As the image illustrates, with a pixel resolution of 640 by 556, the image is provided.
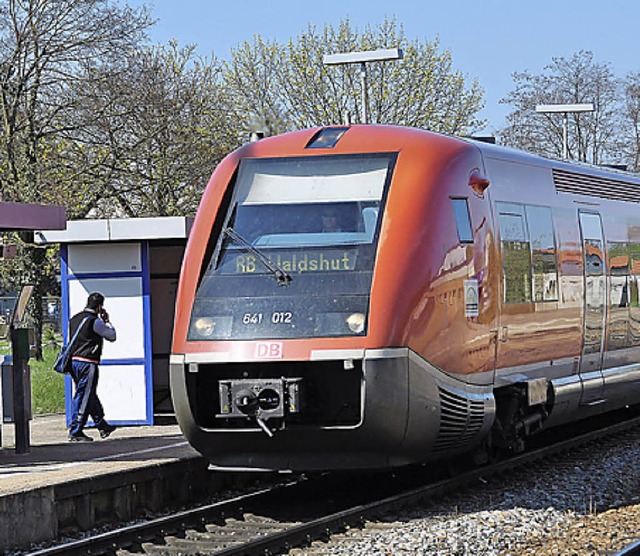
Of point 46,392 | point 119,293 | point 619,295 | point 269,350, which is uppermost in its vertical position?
point 119,293

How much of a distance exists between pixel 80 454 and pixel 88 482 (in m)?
2.40

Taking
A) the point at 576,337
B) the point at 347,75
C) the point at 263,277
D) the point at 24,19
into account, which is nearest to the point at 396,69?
the point at 347,75

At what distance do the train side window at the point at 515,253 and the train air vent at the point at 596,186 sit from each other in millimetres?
1257

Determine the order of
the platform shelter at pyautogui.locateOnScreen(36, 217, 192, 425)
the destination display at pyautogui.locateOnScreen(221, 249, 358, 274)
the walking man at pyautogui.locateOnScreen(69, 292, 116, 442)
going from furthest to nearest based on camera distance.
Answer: the platform shelter at pyautogui.locateOnScreen(36, 217, 192, 425)
the walking man at pyautogui.locateOnScreen(69, 292, 116, 442)
the destination display at pyautogui.locateOnScreen(221, 249, 358, 274)

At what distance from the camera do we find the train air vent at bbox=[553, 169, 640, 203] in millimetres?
13391

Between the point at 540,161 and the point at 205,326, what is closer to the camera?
the point at 205,326

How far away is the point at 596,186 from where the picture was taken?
1448 cm

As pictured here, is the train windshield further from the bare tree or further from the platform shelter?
the bare tree

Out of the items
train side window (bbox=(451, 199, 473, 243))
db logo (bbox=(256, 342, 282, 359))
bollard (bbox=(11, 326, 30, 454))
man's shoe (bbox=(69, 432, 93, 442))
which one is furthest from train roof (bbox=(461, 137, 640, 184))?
man's shoe (bbox=(69, 432, 93, 442))

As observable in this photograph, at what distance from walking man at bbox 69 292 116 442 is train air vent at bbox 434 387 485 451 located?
185 inches

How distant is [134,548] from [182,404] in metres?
1.28

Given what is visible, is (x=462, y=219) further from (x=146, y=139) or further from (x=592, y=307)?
(x=146, y=139)

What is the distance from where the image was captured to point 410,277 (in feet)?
33.1

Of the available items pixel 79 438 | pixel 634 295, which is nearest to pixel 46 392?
pixel 79 438
